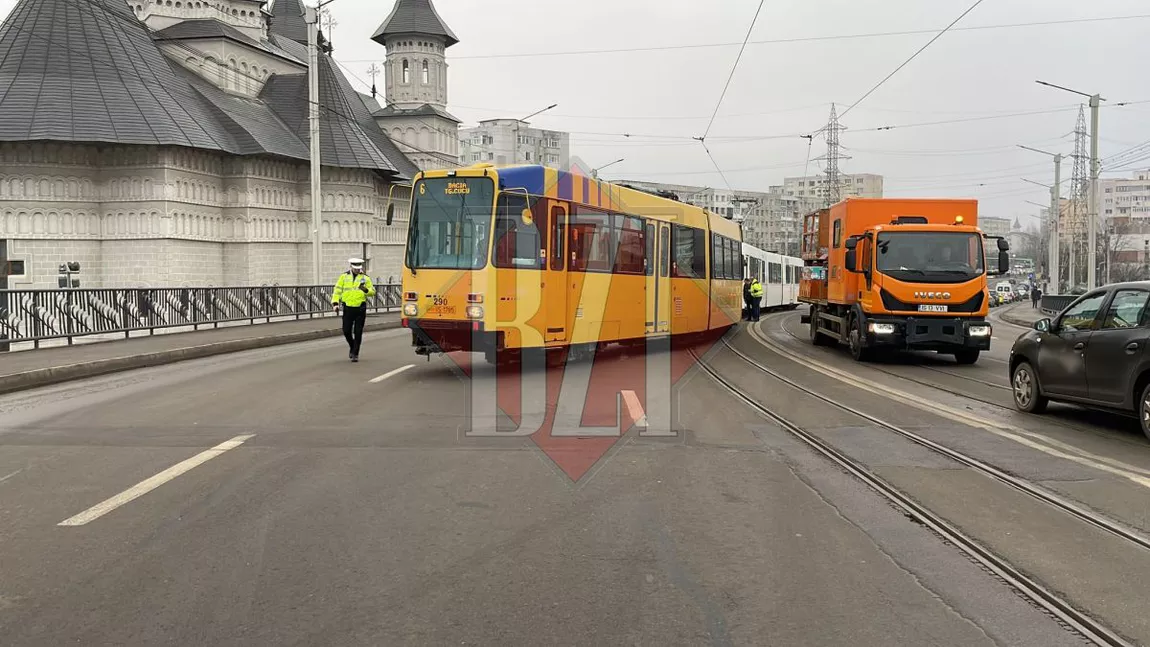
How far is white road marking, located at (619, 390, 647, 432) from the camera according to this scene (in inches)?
380

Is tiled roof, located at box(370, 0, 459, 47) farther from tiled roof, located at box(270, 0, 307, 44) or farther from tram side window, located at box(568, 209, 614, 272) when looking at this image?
tram side window, located at box(568, 209, 614, 272)

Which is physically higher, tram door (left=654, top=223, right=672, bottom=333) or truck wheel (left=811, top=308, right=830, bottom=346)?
tram door (left=654, top=223, right=672, bottom=333)

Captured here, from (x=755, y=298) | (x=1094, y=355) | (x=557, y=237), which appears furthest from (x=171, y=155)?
(x=1094, y=355)

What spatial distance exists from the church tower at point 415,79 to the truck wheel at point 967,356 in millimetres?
61657

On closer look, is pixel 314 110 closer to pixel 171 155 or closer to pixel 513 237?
pixel 513 237

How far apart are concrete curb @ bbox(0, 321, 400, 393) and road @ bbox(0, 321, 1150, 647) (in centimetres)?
386

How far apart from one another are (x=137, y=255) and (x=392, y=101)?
3102cm

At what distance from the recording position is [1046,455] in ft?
26.7

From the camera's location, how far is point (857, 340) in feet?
56.8

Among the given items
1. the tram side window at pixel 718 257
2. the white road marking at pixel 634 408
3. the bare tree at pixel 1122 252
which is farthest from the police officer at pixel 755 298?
the bare tree at pixel 1122 252

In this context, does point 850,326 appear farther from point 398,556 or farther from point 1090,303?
point 398,556

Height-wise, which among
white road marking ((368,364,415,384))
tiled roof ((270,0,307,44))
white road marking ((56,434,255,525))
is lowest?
white road marking ((56,434,255,525))

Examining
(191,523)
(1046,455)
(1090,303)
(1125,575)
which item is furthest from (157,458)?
(1090,303)

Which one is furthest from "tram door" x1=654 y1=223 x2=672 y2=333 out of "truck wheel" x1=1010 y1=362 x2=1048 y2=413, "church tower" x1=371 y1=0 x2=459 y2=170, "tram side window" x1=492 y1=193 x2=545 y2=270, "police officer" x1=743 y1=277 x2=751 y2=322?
"church tower" x1=371 y1=0 x2=459 y2=170
